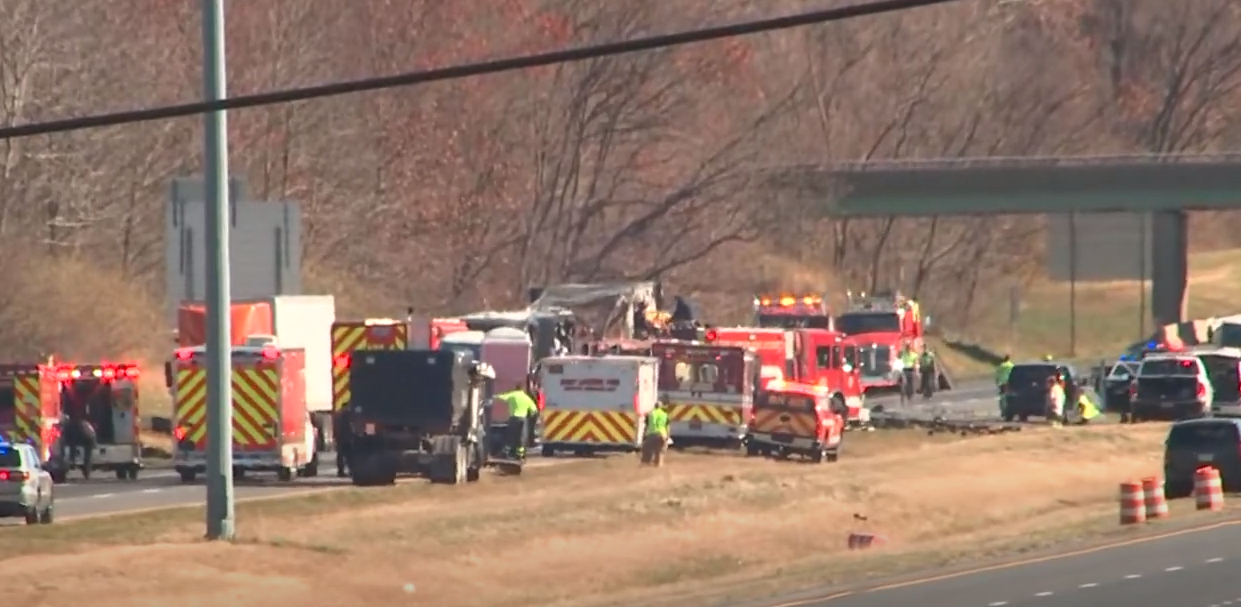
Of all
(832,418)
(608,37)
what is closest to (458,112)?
(608,37)

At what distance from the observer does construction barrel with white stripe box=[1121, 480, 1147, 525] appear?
3891 cm

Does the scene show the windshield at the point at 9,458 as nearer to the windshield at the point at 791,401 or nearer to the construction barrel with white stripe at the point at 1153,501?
the construction barrel with white stripe at the point at 1153,501

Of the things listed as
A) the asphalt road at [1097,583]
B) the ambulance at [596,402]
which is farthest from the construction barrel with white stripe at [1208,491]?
the ambulance at [596,402]

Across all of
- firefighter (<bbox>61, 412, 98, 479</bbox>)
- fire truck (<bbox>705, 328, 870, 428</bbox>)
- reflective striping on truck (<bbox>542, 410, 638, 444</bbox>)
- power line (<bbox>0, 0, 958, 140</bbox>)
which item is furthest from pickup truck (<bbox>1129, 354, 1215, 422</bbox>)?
power line (<bbox>0, 0, 958, 140</bbox>)

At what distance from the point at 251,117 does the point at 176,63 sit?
289 cm

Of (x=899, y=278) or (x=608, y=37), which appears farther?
(x=899, y=278)

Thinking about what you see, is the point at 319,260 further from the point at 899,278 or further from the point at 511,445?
the point at 899,278

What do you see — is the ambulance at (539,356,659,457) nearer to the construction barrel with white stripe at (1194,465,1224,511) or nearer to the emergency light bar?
the emergency light bar

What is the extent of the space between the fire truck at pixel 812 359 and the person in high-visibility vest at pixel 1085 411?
717 cm

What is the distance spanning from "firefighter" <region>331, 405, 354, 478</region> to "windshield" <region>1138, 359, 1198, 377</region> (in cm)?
2611

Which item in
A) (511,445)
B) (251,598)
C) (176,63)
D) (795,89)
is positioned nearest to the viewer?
(251,598)

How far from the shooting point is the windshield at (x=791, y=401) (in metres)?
50.0

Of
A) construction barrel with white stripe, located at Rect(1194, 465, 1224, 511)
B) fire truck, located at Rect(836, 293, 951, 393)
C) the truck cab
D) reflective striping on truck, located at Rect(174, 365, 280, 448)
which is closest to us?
reflective striping on truck, located at Rect(174, 365, 280, 448)

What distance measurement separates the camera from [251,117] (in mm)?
74438
